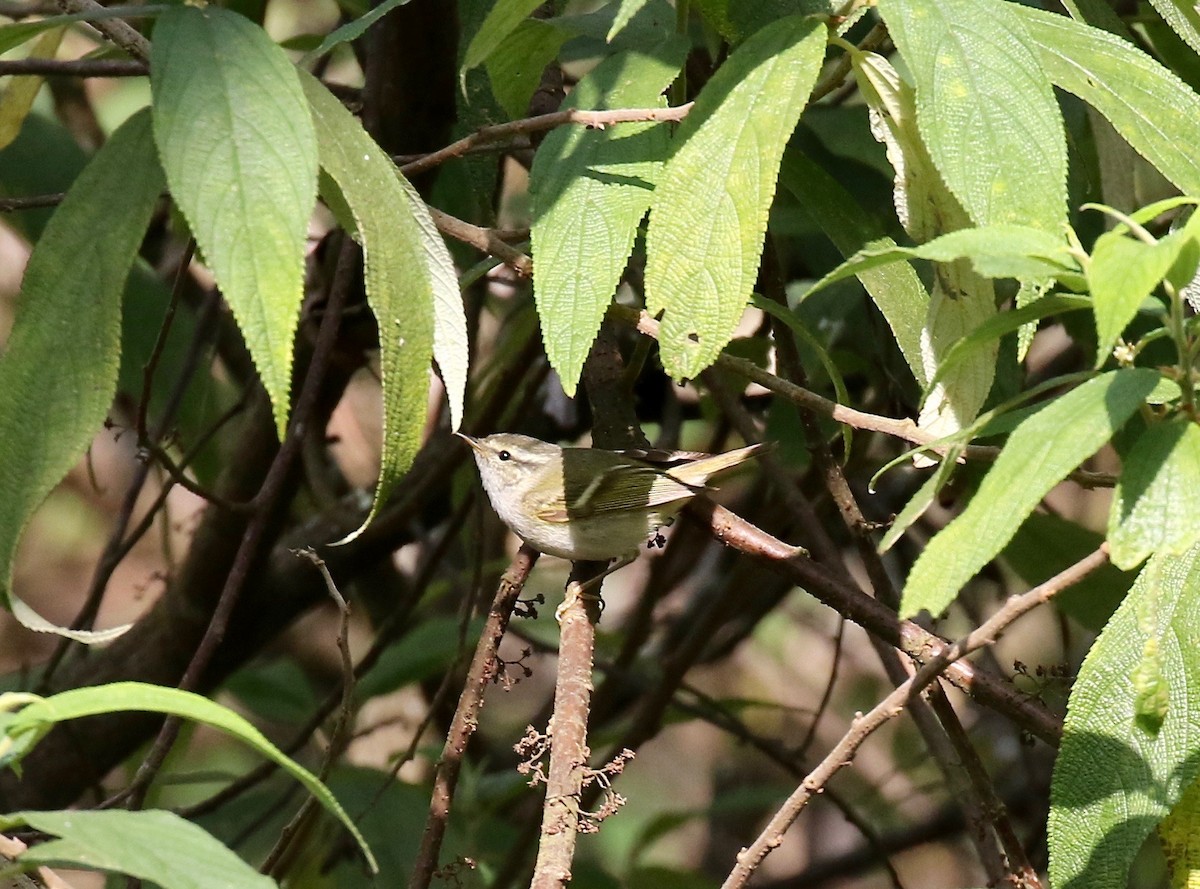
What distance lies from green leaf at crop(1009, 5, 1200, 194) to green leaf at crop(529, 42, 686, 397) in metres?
0.50

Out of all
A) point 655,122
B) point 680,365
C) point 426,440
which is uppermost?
point 655,122

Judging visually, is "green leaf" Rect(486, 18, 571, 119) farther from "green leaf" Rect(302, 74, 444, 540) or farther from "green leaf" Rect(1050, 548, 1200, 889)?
"green leaf" Rect(1050, 548, 1200, 889)

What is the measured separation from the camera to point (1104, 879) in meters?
1.52

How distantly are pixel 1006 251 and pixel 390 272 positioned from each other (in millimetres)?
663

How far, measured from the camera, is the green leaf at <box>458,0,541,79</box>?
69.4 inches

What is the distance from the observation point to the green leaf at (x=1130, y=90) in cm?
159

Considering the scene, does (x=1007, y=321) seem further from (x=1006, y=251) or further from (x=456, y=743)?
(x=456, y=743)

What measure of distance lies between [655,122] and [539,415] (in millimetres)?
2449

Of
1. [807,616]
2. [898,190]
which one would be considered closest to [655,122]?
[898,190]

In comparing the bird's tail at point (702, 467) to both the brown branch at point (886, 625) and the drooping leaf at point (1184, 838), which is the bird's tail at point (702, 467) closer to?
the brown branch at point (886, 625)

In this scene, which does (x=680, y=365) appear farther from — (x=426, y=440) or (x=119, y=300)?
(x=426, y=440)

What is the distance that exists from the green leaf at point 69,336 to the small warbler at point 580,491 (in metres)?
1.79

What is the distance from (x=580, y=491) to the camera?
361 cm

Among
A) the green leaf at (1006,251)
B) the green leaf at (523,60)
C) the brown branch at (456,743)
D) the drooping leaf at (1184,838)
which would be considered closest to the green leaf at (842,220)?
the green leaf at (523,60)
